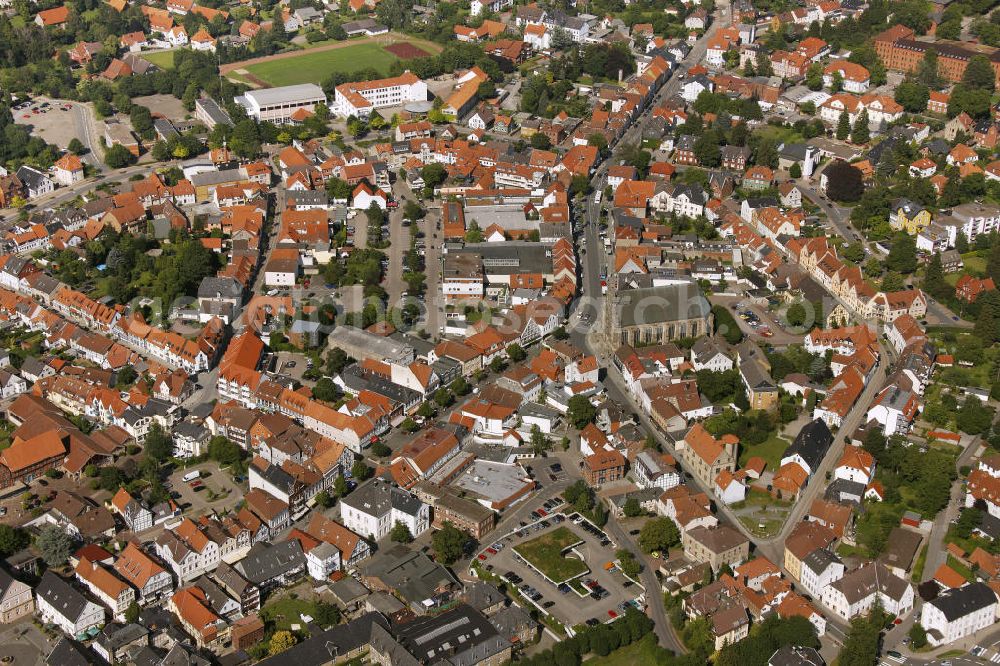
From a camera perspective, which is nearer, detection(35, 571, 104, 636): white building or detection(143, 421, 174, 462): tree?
detection(35, 571, 104, 636): white building

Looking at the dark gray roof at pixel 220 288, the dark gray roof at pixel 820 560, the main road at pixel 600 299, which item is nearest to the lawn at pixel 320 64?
the main road at pixel 600 299

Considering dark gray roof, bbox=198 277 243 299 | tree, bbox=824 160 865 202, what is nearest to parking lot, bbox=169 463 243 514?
dark gray roof, bbox=198 277 243 299

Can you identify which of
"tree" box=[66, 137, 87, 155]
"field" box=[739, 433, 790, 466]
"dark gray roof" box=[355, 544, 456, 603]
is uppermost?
"tree" box=[66, 137, 87, 155]

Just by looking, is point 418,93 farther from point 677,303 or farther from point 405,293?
point 677,303

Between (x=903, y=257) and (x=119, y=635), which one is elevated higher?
(x=903, y=257)

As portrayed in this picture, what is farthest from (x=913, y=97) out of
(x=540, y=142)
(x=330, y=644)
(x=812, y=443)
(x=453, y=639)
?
(x=330, y=644)

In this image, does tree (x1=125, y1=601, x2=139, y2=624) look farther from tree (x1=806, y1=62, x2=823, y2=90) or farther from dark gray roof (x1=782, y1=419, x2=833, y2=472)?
tree (x1=806, y1=62, x2=823, y2=90)

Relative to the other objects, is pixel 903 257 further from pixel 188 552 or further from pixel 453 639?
pixel 188 552

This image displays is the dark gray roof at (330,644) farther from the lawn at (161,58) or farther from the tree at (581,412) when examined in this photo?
the lawn at (161,58)
